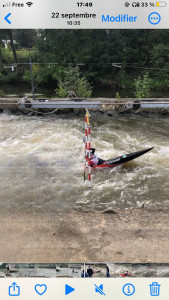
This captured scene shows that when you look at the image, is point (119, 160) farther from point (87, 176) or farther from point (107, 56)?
point (107, 56)

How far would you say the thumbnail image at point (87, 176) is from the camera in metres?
4.76

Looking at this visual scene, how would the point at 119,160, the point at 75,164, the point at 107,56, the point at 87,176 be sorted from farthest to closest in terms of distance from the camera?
the point at 107,56 < the point at 75,164 < the point at 119,160 < the point at 87,176

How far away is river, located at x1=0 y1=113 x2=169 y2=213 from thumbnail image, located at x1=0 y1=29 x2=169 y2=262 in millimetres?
28

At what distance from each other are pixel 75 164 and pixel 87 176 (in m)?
0.80

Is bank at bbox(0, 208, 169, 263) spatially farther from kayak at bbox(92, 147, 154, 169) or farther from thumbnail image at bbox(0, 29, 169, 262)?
kayak at bbox(92, 147, 154, 169)

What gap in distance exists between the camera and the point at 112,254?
4.59m

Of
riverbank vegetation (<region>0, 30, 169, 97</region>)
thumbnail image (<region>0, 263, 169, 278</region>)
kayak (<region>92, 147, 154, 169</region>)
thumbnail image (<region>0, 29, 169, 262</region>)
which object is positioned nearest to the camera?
thumbnail image (<region>0, 263, 169, 278</region>)

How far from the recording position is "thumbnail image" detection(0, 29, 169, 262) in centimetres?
476

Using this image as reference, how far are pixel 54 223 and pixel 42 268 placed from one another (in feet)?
9.23

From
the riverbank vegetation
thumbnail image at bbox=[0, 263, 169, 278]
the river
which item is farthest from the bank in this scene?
the riverbank vegetation

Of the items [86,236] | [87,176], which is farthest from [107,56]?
[86,236]

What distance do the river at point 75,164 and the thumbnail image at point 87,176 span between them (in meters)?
0.03

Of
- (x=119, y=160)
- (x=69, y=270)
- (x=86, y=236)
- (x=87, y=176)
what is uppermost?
(x=119, y=160)

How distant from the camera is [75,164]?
7945 millimetres
